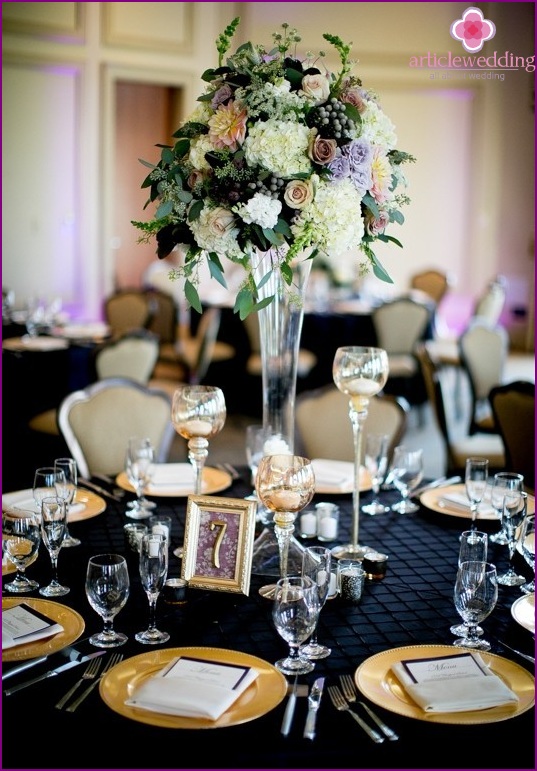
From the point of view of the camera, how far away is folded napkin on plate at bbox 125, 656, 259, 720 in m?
1.45

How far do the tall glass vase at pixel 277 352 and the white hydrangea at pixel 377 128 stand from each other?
0.30 metres

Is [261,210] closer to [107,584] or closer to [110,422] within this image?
[107,584]

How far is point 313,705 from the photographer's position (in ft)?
4.86

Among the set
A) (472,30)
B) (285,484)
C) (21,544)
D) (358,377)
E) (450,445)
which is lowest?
(450,445)

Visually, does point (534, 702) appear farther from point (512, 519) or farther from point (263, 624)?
point (512, 519)

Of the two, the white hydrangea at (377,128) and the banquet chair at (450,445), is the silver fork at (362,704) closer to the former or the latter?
the white hydrangea at (377,128)

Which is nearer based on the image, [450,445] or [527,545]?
[527,545]

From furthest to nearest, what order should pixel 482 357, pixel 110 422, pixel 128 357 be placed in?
pixel 482 357, pixel 128 357, pixel 110 422

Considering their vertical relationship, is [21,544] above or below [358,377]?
below

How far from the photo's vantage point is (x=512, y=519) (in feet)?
6.97

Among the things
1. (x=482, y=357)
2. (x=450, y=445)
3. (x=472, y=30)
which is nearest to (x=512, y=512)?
(x=450, y=445)

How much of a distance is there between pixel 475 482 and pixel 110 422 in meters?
1.37

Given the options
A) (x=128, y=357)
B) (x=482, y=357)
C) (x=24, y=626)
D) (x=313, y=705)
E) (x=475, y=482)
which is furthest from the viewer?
(x=482, y=357)

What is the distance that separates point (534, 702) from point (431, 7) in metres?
9.79
